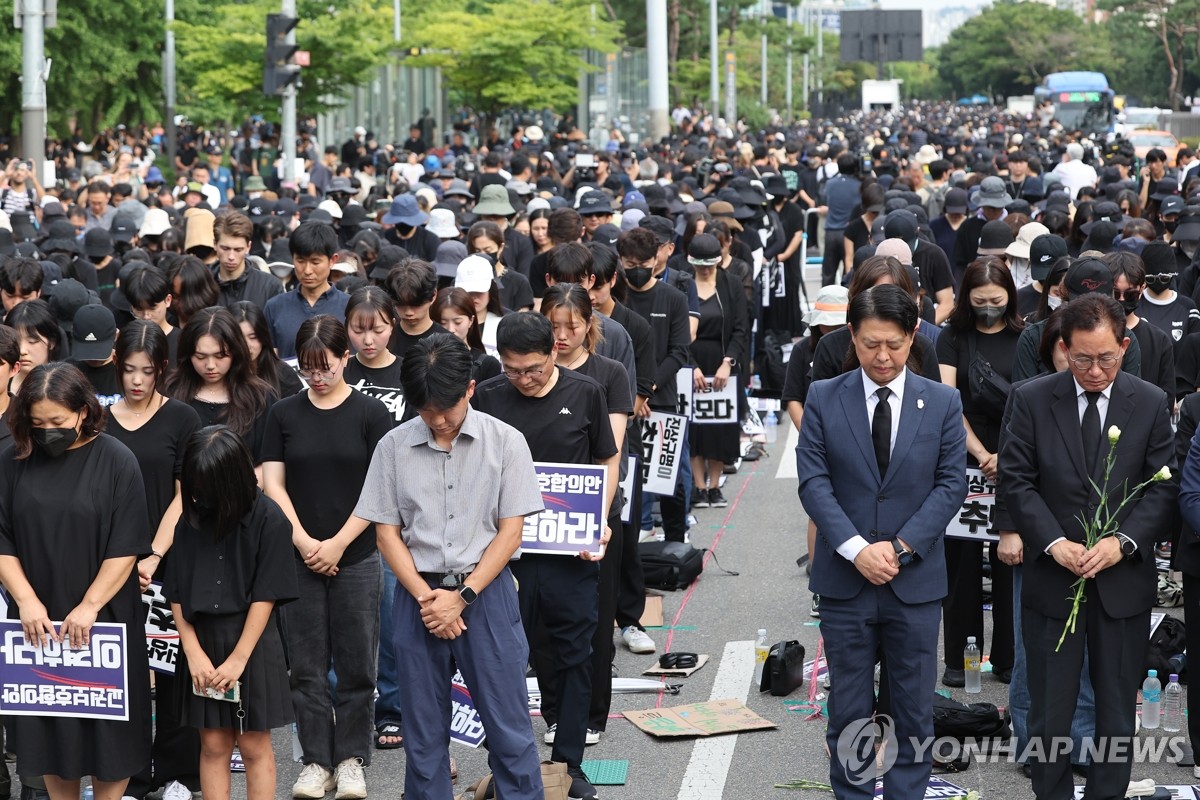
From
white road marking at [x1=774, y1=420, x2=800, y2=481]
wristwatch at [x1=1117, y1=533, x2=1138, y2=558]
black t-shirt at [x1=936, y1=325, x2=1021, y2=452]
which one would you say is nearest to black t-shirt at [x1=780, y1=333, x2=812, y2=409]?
black t-shirt at [x1=936, y1=325, x2=1021, y2=452]

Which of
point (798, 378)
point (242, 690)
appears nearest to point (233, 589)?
point (242, 690)

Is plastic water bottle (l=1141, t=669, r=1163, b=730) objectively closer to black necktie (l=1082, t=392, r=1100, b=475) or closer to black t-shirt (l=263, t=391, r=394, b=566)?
black necktie (l=1082, t=392, r=1100, b=475)

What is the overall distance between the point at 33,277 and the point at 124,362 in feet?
9.82

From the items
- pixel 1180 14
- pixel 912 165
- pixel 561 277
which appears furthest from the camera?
pixel 1180 14

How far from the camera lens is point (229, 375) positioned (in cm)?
758

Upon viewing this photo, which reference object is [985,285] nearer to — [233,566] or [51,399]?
[233,566]

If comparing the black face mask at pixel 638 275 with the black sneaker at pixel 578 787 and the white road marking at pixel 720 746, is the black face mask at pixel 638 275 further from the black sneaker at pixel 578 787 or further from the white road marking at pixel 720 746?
the black sneaker at pixel 578 787

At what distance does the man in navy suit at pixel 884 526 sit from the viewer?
6.41m

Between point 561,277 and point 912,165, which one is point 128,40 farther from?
point 561,277

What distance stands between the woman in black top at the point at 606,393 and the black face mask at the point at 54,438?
210cm

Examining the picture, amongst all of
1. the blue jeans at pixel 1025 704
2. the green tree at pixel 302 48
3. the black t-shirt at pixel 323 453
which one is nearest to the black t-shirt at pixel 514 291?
the black t-shirt at pixel 323 453

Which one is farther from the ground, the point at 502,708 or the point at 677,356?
the point at 677,356

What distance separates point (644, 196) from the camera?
17328 mm

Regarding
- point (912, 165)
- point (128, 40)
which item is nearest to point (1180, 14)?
point (128, 40)
